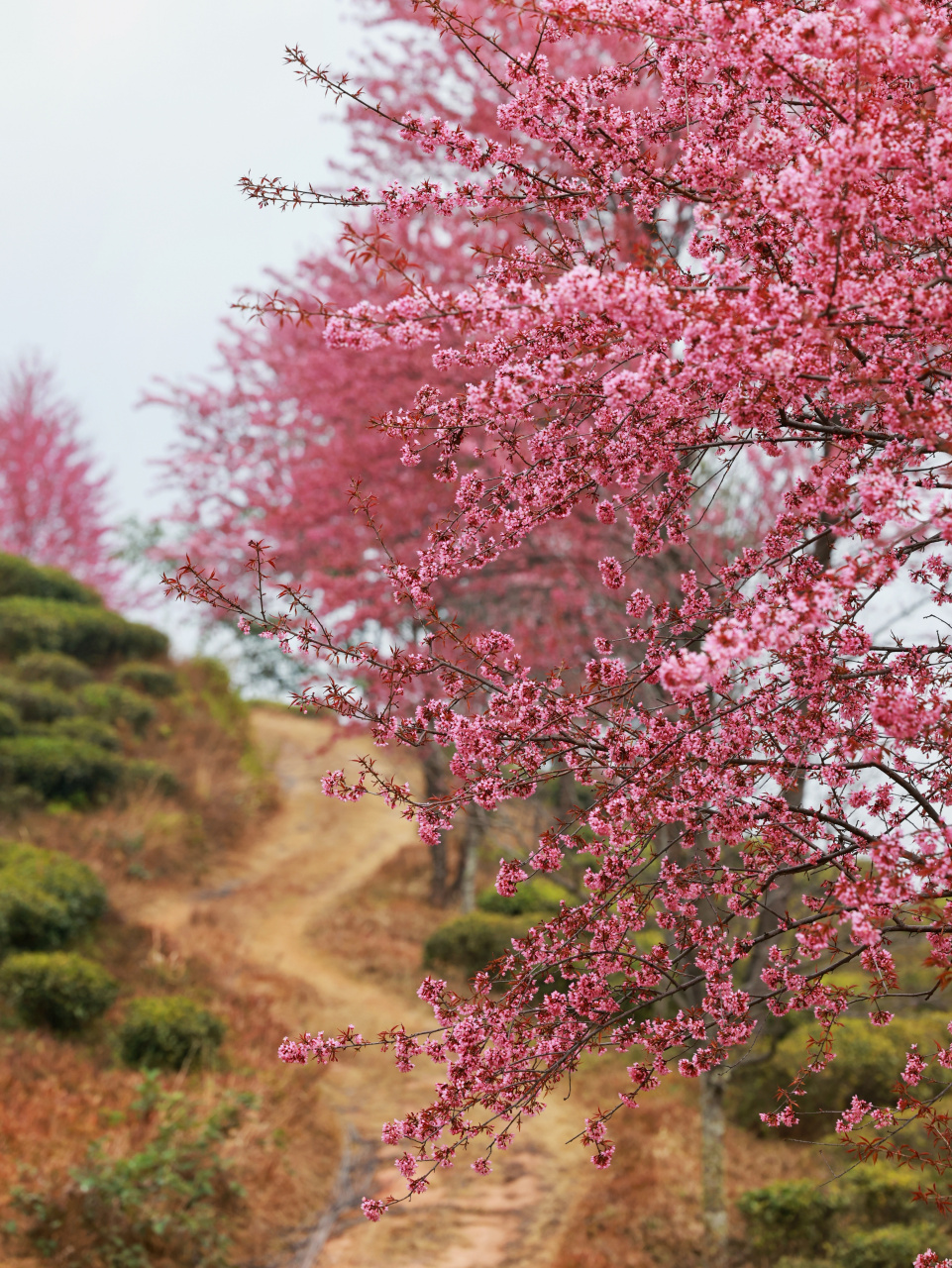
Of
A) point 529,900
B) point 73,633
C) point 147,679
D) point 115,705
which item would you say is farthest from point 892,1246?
point 73,633

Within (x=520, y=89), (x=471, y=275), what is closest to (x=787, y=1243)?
(x=520, y=89)

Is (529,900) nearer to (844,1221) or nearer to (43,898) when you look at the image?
(43,898)

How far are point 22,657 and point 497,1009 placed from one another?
45.5ft

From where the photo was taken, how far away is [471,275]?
8.95 meters

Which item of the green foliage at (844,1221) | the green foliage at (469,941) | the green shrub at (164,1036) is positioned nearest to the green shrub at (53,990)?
the green shrub at (164,1036)

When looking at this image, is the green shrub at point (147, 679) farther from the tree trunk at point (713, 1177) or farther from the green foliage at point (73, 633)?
the tree trunk at point (713, 1177)

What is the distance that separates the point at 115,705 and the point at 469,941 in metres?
6.99

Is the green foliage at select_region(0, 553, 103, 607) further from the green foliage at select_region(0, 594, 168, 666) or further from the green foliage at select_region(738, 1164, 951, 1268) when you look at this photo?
the green foliage at select_region(738, 1164, 951, 1268)

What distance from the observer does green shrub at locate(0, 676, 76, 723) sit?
44.1 ft

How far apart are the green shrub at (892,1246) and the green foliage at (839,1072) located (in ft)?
5.65

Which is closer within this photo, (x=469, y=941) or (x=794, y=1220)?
(x=794, y=1220)

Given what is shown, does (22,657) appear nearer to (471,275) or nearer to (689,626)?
(471,275)

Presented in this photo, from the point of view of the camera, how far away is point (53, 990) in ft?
26.2

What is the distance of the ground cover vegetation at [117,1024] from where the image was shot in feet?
19.0
